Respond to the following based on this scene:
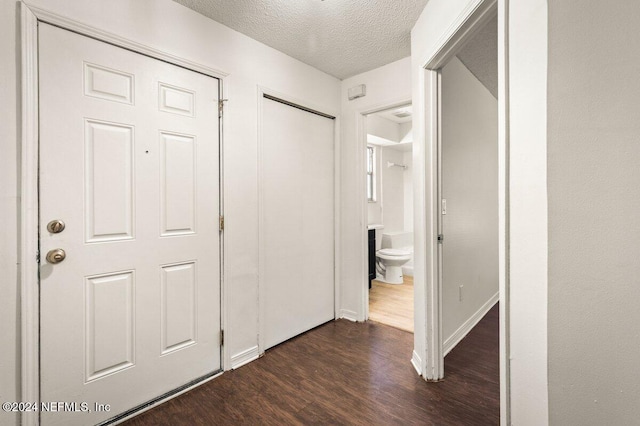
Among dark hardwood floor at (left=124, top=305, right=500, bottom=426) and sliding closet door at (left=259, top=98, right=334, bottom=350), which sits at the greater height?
sliding closet door at (left=259, top=98, right=334, bottom=350)

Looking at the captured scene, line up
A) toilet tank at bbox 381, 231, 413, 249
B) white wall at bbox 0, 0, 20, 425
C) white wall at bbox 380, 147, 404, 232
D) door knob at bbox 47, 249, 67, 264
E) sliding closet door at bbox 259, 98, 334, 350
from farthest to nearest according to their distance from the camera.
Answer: white wall at bbox 380, 147, 404, 232 → toilet tank at bbox 381, 231, 413, 249 → sliding closet door at bbox 259, 98, 334, 350 → door knob at bbox 47, 249, 67, 264 → white wall at bbox 0, 0, 20, 425

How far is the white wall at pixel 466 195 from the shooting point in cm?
234

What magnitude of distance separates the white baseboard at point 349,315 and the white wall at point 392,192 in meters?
2.30

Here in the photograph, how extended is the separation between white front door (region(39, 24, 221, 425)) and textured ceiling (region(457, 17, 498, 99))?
1.91 m

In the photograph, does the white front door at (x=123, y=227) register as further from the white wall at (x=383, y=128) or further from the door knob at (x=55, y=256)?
the white wall at (x=383, y=128)

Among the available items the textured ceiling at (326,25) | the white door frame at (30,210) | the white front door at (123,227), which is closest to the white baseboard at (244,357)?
the white front door at (123,227)

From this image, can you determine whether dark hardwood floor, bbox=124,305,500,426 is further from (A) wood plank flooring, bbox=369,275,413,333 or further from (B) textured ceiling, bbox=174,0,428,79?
(B) textured ceiling, bbox=174,0,428,79

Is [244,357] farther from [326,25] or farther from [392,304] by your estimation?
[326,25]

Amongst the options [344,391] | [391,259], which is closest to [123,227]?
[344,391]

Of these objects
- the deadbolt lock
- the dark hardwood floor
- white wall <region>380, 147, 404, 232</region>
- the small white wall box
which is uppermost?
the small white wall box

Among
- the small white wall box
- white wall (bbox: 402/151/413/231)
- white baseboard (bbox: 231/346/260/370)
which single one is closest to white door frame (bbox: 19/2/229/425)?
white baseboard (bbox: 231/346/260/370)

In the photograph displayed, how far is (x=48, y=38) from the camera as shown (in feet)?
4.61

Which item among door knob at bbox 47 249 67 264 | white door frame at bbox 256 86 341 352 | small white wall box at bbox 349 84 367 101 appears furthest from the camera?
small white wall box at bbox 349 84 367 101

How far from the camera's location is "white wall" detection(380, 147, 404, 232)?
5.05m
